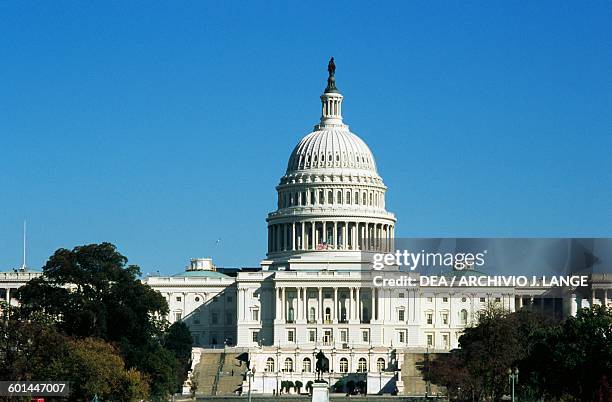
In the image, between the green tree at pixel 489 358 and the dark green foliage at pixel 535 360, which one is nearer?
the dark green foliage at pixel 535 360

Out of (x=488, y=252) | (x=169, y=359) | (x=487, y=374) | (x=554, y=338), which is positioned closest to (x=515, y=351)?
(x=487, y=374)

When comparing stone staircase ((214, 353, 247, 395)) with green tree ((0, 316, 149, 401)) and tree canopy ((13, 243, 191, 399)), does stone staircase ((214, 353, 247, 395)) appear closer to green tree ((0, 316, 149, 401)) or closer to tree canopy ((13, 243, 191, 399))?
tree canopy ((13, 243, 191, 399))

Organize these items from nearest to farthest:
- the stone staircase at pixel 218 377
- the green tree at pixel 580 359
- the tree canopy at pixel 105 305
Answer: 1. the green tree at pixel 580 359
2. the tree canopy at pixel 105 305
3. the stone staircase at pixel 218 377

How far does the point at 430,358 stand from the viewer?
642 feet

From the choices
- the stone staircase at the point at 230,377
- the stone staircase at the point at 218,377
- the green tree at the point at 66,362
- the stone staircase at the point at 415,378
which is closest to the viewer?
the green tree at the point at 66,362

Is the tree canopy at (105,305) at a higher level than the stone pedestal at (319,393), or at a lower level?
higher

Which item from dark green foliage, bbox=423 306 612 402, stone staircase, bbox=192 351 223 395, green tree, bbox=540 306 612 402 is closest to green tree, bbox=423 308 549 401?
dark green foliage, bbox=423 306 612 402

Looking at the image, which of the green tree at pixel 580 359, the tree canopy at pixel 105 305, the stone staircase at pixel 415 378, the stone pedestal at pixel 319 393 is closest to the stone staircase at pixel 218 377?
the stone staircase at pixel 415 378

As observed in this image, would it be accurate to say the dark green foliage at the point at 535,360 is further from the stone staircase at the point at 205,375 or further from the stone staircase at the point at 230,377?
the stone staircase at the point at 205,375

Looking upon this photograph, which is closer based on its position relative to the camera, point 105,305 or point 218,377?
point 105,305

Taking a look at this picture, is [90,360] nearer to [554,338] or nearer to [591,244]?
[554,338]

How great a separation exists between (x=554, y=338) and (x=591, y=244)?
2852 inches

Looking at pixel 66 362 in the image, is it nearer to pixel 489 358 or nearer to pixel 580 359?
pixel 580 359

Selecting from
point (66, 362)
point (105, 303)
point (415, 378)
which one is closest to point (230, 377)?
point (415, 378)
